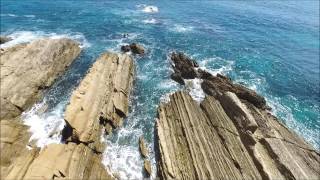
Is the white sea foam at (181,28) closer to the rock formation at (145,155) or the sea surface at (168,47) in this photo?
the sea surface at (168,47)

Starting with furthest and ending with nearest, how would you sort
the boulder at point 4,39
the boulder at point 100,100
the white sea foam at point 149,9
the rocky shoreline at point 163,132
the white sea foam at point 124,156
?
the white sea foam at point 149,9, the boulder at point 4,39, the boulder at point 100,100, the white sea foam at point 124,156, the rocky shoreline at point 163,132

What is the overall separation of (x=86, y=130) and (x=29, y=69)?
1667 centimetres

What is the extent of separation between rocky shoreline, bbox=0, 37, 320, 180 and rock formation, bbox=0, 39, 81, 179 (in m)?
0.12

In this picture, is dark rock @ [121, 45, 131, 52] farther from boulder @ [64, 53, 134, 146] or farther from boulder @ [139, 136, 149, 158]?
boulder @ [139, 136, 149, 158]

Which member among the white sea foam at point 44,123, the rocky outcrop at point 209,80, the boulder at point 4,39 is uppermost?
the boulder at point 4,39

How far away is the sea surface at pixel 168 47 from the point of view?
1462 inches

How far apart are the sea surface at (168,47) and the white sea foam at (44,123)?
11 centimetres

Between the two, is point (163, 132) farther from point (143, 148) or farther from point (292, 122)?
point (292, 122)

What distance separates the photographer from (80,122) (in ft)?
108

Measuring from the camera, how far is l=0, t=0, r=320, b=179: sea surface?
37125 millimetres

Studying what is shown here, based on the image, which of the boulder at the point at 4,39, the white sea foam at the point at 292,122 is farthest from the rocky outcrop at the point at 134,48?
the white sea foam at the point at 292,122

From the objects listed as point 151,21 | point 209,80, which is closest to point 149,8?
point 151,21

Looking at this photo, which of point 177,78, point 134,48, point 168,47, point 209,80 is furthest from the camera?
point 168,47

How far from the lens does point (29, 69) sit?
42500mm
